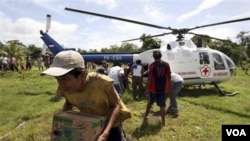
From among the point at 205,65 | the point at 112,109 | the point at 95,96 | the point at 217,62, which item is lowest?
the point at 112,109

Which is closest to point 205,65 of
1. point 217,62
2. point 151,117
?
point 217,62

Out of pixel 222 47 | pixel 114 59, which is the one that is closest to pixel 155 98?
pixel 114 59

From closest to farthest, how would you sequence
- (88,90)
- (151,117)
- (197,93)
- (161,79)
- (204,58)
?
(88,90)
(161,79)
(151,117)
(204,58)
(197,93)

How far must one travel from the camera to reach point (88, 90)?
111 inches

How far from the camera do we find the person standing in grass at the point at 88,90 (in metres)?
2.59

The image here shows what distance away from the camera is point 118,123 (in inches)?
119

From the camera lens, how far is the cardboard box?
262 centimetres

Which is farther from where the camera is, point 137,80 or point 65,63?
point 137,80

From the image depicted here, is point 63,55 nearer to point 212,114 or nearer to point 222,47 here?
point 212,114

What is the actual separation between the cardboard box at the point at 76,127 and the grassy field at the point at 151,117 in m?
3.98

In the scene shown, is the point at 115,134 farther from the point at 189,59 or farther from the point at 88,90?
the point at 189,59

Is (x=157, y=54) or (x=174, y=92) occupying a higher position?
(x=157, y=54)

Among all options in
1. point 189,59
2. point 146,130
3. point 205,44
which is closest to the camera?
point 146,130

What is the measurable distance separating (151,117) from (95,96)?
535 centimetres
